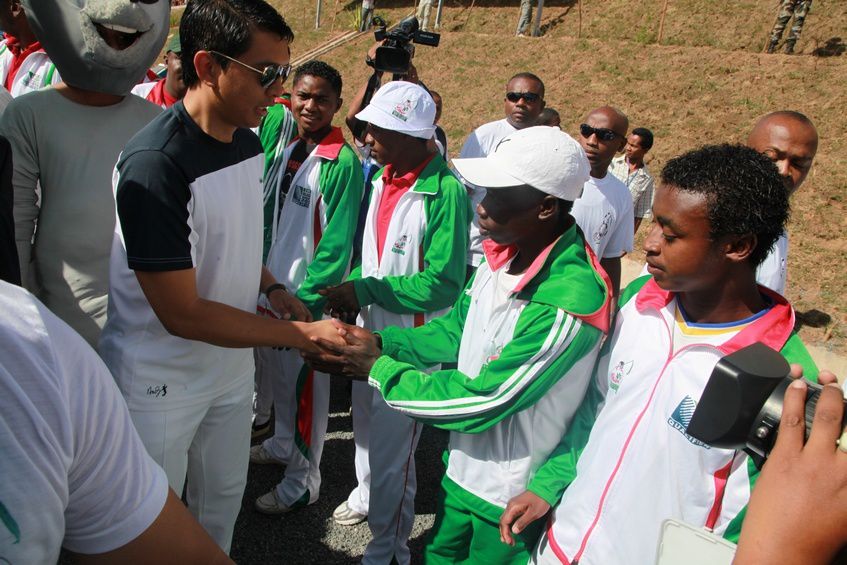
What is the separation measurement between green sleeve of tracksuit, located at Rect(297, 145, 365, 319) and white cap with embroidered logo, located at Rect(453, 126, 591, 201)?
1.43 m

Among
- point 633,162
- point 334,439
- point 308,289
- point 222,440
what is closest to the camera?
point 222,440

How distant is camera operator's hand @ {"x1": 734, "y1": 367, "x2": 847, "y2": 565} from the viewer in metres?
0.88

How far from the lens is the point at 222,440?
2473 mm

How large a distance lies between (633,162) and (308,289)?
552cm

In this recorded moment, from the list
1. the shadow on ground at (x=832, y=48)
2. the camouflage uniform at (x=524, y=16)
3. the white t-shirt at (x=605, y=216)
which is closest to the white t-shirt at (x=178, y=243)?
the white t-shirt at (x=605, y=216)

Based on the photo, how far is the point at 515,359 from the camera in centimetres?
195

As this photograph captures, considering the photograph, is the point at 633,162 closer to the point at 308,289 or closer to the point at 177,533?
the point at 308,289

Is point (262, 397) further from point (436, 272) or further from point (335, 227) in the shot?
point (436, 272)

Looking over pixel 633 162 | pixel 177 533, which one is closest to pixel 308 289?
pixel 177 533

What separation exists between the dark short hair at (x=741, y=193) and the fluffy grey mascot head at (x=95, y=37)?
2.06m

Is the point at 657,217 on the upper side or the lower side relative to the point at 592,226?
upper

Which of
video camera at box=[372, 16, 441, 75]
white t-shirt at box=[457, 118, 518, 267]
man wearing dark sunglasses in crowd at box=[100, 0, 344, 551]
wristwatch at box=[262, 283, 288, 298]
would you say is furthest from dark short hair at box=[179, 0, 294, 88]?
white t-shirt at box=[457, 118, 518, 267]

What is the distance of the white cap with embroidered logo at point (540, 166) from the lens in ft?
6.84

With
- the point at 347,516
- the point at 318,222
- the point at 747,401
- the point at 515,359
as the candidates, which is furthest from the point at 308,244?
the point at 747,401
